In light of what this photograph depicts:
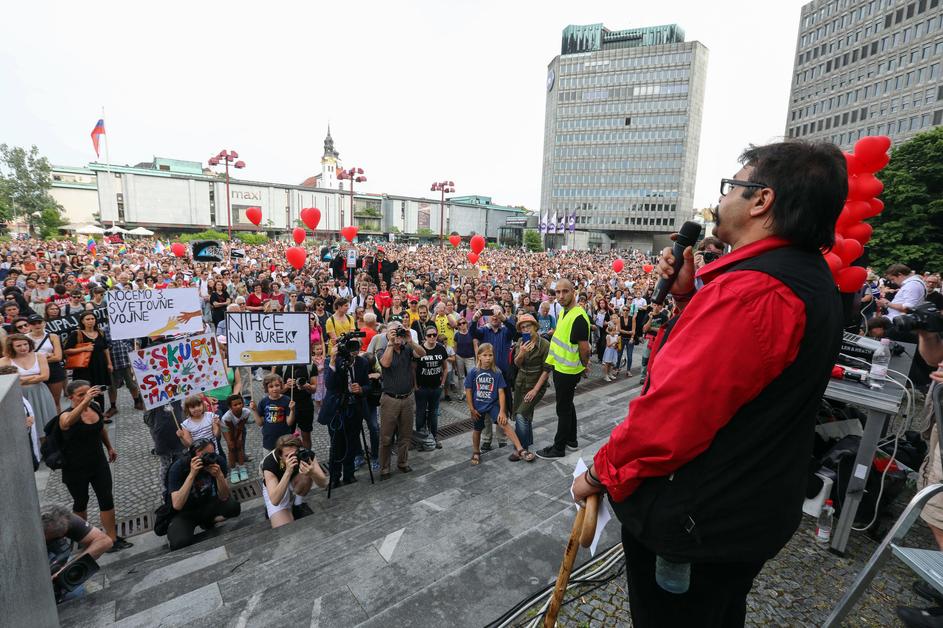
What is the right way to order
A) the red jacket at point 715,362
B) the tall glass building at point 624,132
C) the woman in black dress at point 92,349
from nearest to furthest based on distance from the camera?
the red jacket at point 715,362
the woman in black dress at point 92,349
the tall glass building at point 624,132

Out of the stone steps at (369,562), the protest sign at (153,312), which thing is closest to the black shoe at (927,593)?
the stone steps at (369,562)

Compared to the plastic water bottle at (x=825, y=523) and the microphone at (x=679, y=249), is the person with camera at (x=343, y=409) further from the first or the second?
the plastic water bottle at (x=825, y=523)

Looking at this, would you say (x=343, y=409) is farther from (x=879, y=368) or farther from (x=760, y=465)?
(x=879, y=368)

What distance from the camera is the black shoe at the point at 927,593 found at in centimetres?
267

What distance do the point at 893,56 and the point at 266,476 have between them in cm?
7923

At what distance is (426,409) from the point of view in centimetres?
654

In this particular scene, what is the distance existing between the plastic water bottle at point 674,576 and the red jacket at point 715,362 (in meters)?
0.36

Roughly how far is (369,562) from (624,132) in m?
99.2

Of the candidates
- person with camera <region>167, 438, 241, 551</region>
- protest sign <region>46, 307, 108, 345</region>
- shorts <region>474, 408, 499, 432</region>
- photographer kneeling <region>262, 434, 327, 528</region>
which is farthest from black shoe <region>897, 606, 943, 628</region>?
protest sign <region>46, 307, 108, 345</region>

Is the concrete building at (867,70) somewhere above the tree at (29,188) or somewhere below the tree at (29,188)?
above

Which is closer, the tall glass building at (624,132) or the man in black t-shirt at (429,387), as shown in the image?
the man in black t-shirt at (429,387)

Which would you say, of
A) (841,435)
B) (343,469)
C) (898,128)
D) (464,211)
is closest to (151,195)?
(464,211)

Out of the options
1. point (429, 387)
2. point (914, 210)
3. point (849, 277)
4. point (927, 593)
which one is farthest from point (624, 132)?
point (927, 593)

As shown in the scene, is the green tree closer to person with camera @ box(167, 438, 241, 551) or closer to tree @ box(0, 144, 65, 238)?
person with camera @ box(167, 438, 241, 551)
